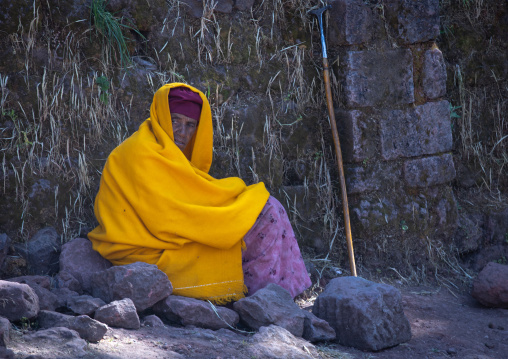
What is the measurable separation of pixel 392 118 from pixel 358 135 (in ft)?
1.00

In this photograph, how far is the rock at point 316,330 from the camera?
2766 millimetres

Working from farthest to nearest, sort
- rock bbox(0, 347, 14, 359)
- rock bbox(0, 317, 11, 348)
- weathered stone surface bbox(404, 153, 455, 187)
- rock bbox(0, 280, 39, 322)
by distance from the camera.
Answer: weathered stone surface bbox(404, 153, 455, 187)
rock bbox(0, 280, 39, 322)
rock bbox(0, 317, 11, 348)
rock bbox(0, 347, 14, 359)

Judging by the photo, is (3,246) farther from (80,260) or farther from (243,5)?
(243,5)

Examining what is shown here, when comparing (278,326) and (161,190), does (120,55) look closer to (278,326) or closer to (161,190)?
(161,190)

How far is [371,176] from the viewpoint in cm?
414

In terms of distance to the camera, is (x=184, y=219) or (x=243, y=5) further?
(x=243, y=5)

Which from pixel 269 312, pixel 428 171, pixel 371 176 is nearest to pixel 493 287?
pixel 428 171

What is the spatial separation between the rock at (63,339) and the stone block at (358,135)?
2588 millimetres

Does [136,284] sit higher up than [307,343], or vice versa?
[136,284]

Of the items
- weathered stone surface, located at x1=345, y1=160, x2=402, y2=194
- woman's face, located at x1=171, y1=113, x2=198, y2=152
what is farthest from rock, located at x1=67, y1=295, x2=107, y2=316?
weathered stone surface, located at x1=345, y1=160, x2=402, y2=194

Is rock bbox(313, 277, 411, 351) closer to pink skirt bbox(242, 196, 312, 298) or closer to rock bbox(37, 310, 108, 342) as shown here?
pink skirt bbox(242, 196, 312, 298)

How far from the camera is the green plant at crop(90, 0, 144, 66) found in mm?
3633

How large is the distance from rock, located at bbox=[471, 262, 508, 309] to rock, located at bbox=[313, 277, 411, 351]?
1.04 meters

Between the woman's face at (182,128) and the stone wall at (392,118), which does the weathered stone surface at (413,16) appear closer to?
the stone wall at (392,118)
